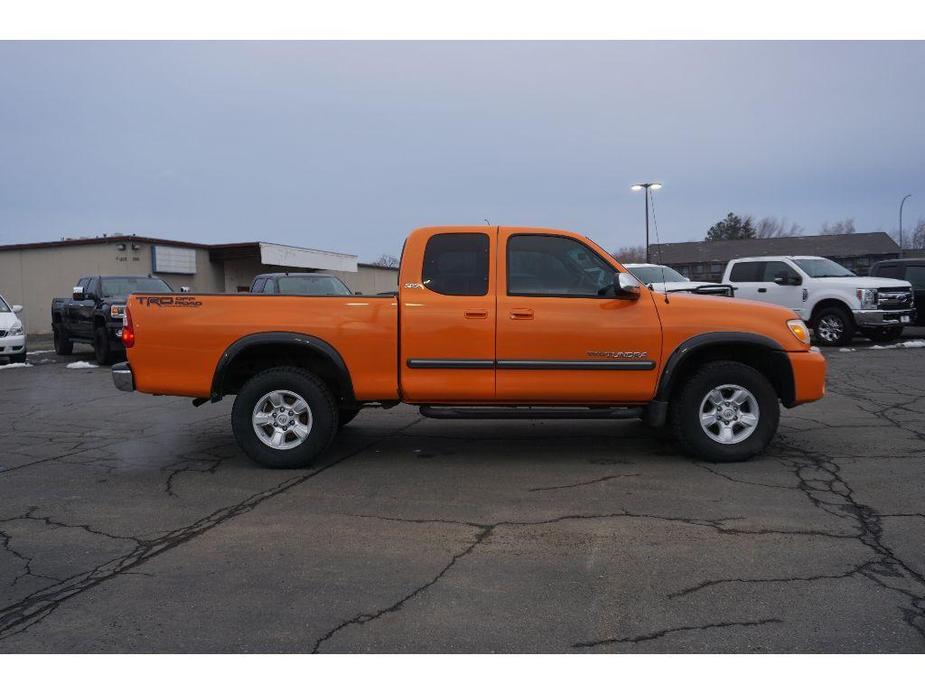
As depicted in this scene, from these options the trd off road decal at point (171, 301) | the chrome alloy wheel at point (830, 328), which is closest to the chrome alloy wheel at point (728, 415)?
the trd off road decal at point (171, 301)

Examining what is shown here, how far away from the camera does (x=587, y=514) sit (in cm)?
471

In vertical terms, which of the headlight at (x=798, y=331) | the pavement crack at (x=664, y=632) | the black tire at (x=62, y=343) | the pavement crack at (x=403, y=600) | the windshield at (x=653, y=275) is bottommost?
the pavement crack at (x=403, y=600)

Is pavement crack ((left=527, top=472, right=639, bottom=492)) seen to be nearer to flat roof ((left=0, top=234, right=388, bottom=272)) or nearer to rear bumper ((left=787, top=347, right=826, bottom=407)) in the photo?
rear bumper ((left=787, top=347, right=826, bottom=407))

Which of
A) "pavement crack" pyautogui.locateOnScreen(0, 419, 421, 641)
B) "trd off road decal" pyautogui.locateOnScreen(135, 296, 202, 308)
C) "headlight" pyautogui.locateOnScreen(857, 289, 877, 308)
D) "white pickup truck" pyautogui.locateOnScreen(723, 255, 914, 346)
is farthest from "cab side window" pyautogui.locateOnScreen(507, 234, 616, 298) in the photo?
"headlight" pyautogui.locateOnScreen(857, 289, 877, 308)

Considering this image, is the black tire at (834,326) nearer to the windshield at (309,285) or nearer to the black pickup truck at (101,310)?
the windshield at (309,285)

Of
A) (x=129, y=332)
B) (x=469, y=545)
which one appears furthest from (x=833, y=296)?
(x=129, y=332)

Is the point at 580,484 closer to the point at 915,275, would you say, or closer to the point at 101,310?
the point at 101,310

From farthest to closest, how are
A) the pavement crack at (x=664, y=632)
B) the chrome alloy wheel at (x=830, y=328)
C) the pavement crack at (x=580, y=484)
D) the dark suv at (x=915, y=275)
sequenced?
the dark suv at (x=915, y=275) < the chrome alloy wheel at (x=830, y=328) < the pavement crack at (x=580, y=484) < the pavement crack at (x=664, y=632)

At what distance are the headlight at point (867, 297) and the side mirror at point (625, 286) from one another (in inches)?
434

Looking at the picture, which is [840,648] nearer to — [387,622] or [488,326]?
[387,622]

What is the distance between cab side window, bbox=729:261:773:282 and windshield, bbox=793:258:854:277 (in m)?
0.75

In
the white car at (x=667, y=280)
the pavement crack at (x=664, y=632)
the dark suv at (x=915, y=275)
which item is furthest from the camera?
the dark suv at (x=915, y=275)

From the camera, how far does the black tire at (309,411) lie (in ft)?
19.2

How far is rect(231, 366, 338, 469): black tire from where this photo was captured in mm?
5840
